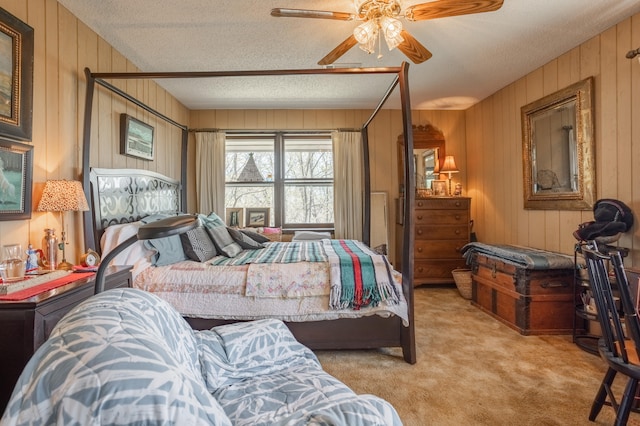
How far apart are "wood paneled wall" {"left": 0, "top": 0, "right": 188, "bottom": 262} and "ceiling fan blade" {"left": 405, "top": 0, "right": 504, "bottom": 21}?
2342mm

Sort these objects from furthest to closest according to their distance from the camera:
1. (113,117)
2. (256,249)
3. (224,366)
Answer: (256,249) → (113,117) → (224,366)

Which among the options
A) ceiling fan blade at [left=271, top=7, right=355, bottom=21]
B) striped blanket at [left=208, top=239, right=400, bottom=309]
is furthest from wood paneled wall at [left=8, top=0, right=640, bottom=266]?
ceiling fan blade at [left=271, top=7, right=355, bottom=21]

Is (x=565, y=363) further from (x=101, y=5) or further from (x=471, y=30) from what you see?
(x=101, y=5)

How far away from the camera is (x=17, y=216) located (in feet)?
6.42

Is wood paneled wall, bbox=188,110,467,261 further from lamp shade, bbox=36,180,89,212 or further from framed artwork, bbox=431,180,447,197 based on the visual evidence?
lamp shade, bbox=36,180,89,212

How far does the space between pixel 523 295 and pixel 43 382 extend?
3374 millimetres

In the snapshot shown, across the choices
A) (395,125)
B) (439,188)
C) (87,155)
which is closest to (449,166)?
(439,188)

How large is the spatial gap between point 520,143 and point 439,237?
1.50 m

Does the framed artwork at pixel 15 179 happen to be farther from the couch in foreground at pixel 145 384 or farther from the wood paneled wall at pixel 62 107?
the couch in foreground at pixel 145 384

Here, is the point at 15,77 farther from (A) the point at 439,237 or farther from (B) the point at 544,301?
(A) the point at 439,237

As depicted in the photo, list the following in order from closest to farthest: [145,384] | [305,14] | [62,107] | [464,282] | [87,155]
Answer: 1. [145,384]
2. [305,14]
3. [62,107]
4. [87,155]
5. [464,282]

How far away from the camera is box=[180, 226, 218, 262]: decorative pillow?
8.92 feet

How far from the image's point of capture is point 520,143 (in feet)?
13.0

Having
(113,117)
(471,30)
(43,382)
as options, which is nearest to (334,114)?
(471,30)
